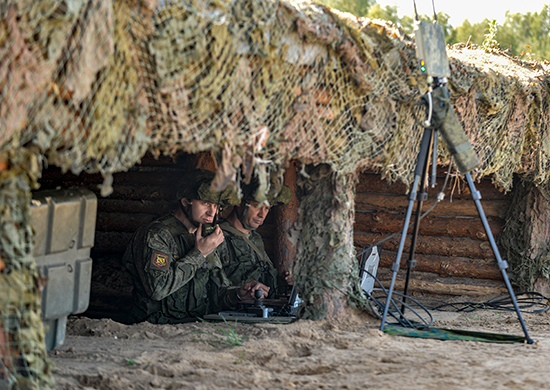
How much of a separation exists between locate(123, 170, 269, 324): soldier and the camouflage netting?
5.58ft

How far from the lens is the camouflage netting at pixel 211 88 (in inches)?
88.3

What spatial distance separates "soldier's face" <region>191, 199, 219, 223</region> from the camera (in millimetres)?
5164

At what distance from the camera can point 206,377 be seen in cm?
300

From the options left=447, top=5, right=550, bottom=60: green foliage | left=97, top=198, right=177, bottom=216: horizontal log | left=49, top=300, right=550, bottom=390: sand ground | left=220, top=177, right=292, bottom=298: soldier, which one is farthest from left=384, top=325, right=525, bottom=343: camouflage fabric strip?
left=447, top=5, right=550, bottom=60: green foliage

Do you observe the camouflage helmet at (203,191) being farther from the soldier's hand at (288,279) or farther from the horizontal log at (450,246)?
the horizontal log at (450,246)

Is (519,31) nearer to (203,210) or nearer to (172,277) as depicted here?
(203,210)

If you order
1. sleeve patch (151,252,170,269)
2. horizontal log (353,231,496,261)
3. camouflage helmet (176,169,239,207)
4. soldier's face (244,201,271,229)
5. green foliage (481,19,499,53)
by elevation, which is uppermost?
green foliage (481,19,499,53)

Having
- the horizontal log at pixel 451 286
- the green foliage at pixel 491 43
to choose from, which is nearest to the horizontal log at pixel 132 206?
the horizontal log at pixel 451 286

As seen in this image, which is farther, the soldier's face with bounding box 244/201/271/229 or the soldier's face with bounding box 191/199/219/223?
the soldier's face with bounding box 244/201/271/229

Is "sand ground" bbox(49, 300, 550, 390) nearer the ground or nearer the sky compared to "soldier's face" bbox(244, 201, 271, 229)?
nearer the ground

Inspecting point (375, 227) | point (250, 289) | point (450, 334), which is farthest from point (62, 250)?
point (375, 227)

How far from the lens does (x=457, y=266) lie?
641cm

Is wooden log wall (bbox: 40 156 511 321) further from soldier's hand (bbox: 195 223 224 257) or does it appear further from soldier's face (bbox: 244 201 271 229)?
soldier's hand (bbox: 195 223 224 257)

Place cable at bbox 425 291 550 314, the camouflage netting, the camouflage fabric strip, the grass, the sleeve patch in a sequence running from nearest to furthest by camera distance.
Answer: the camouflage netting
the grass
the camouflage fabric strip
the sleeve patch
cable at bbox 425 291 550 314
